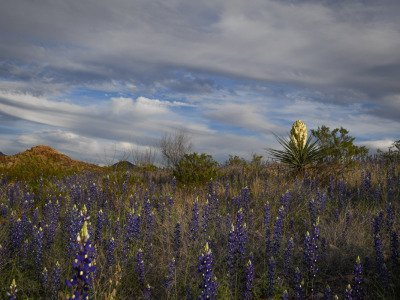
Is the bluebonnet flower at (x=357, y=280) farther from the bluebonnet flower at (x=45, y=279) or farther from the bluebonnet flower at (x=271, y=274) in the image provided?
the bluebonnet flower at (x=45, y=279)

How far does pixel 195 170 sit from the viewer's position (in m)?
12.7

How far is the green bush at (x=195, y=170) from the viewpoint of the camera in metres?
12.5

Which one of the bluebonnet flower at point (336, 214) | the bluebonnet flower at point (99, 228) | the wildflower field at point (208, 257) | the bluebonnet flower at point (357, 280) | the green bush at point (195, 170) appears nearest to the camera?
the bluebonnet flower at point (357, 280)

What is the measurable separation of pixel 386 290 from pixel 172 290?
99.6 inches

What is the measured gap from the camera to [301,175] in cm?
1268

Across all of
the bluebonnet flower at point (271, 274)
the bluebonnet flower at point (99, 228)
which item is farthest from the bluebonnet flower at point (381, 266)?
the bluebonnet flower at point (99, 228)

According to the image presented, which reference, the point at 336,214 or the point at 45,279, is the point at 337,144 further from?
the point at 45,279

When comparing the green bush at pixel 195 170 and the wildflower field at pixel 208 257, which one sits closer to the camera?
the wildflower field at pixel 208 257

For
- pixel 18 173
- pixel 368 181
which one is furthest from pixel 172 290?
pixel 18 173

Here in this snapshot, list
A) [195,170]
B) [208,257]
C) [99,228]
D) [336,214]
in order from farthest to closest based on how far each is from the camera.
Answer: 1. [195,170]
2. [336,214]
3. [99,228]
4. [208,257]

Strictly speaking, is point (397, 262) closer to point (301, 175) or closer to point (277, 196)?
point (277, 196)

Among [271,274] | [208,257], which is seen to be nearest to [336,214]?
[271,274]

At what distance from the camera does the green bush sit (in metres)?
12.5

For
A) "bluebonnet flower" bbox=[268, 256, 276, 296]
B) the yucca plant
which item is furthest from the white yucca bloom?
"bluebonnet flower" bbox=[268, 256, 276, 296]
